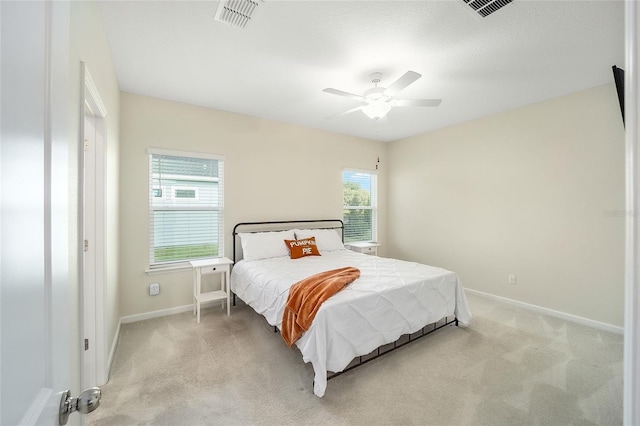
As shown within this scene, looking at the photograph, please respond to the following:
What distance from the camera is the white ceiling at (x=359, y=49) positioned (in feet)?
6.44

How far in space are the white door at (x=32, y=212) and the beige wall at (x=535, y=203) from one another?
4.51 metres

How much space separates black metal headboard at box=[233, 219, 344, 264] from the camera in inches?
157

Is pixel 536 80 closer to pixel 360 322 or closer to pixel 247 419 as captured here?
pixel 360 322

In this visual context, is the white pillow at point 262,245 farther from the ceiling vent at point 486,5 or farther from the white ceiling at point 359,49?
the ceiling vent at point 486,5

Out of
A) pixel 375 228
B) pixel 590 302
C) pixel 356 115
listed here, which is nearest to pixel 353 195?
pixel 375 228

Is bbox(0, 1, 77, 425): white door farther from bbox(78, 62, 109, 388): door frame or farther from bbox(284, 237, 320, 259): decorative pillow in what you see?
bbox(284, 237, 320, 259): decorative pillow

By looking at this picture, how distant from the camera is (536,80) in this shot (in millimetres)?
2961

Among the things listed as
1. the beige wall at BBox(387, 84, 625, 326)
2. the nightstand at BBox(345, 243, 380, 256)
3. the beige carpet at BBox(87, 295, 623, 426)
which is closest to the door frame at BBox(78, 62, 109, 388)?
the beige carpet at BBox(87, 295, 623, 426)

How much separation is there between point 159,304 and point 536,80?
5084 millimetres

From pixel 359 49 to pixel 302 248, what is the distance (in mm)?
2545

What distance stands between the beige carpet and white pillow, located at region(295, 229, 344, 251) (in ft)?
Answer: 5.22

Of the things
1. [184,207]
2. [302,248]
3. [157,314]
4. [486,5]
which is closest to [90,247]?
[184,207]

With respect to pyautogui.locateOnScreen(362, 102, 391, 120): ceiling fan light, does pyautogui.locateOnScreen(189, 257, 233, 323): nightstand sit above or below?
below

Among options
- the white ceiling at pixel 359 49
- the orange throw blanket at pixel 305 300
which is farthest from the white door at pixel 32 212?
the white ceiling at pixel 359 49
